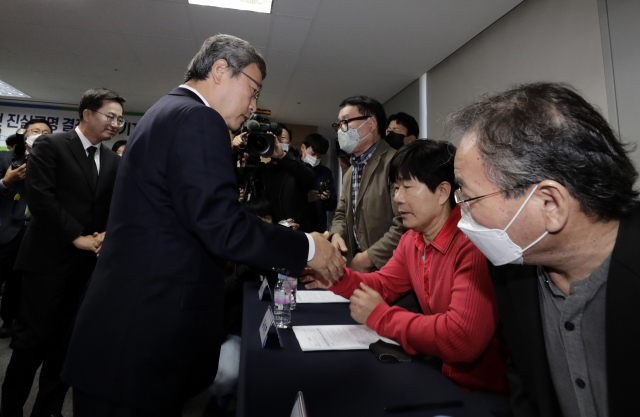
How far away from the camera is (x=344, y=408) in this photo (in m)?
0.71

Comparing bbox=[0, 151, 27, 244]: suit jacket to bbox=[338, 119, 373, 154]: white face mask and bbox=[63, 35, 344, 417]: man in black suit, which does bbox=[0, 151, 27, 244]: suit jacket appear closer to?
bbox=[63, 35, 344, 417]: man in black suit

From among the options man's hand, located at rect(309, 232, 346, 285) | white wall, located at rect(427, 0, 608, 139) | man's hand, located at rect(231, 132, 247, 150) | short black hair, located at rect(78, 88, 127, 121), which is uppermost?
white wall, located at rect(427, 0, 608, 139)

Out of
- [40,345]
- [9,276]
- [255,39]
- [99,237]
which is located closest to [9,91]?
[9,276]

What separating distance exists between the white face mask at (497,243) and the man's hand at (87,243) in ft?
6.23

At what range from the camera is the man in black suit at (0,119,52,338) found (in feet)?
8.90

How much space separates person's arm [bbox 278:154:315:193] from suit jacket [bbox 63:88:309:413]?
5.94 feet

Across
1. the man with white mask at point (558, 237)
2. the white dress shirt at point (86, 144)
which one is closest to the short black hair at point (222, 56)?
the man with white mask at point (558, 237)

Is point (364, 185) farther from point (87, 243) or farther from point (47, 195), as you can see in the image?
point (47, 195)

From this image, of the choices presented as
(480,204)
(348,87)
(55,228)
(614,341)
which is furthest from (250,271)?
(348,87)

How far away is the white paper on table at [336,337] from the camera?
3.35 feet

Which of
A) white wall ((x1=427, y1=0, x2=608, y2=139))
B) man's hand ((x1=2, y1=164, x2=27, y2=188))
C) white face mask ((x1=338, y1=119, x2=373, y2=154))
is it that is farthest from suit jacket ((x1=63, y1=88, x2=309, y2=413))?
man's hand ((x1=2, y1=164, x2=27, y2=188))

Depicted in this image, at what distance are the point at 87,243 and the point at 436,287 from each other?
5.85ft

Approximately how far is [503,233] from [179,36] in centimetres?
420

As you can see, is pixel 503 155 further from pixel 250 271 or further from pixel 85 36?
pixel 85 36
